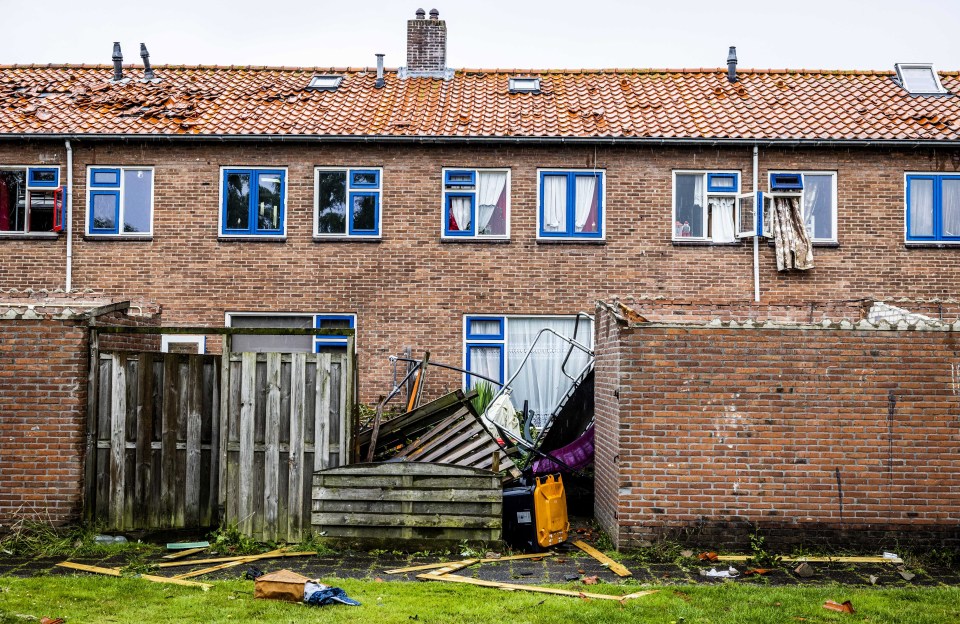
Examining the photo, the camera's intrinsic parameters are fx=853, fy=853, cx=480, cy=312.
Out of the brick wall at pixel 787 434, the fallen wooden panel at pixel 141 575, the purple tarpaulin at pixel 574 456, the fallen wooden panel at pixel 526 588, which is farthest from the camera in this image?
the purple tarpaulin at pixel 574 456

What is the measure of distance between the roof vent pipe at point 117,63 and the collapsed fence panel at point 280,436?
12.3 metres

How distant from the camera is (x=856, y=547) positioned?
855cm

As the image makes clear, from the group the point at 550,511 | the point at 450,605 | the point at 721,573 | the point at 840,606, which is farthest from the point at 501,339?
the point at 840,606

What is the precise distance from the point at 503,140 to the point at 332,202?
3400 millimetres

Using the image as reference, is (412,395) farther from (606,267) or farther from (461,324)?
(606,267)

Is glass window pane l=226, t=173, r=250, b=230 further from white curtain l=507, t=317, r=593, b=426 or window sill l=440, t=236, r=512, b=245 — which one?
white curtain l=507, t=317, r=593, b=426

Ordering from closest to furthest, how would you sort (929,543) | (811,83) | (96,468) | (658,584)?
1. (658,584)
2. (929,543)
3. (96,468)
4. (811,83)

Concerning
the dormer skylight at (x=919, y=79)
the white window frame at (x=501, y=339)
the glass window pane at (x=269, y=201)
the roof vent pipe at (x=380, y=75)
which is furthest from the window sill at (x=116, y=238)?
the dormer skylight at (x=919, y=79)

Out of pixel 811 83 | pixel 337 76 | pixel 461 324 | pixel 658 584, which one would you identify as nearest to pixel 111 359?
pixel 658 584

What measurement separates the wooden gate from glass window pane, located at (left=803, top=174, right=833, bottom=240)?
34.4 ft

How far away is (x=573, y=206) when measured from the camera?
15.9 m

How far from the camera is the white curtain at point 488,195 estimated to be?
16.0 metres

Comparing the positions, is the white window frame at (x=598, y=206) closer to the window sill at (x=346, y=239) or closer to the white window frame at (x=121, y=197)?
the window sill at (x=346, y=239)

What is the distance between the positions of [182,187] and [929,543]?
13365mm
